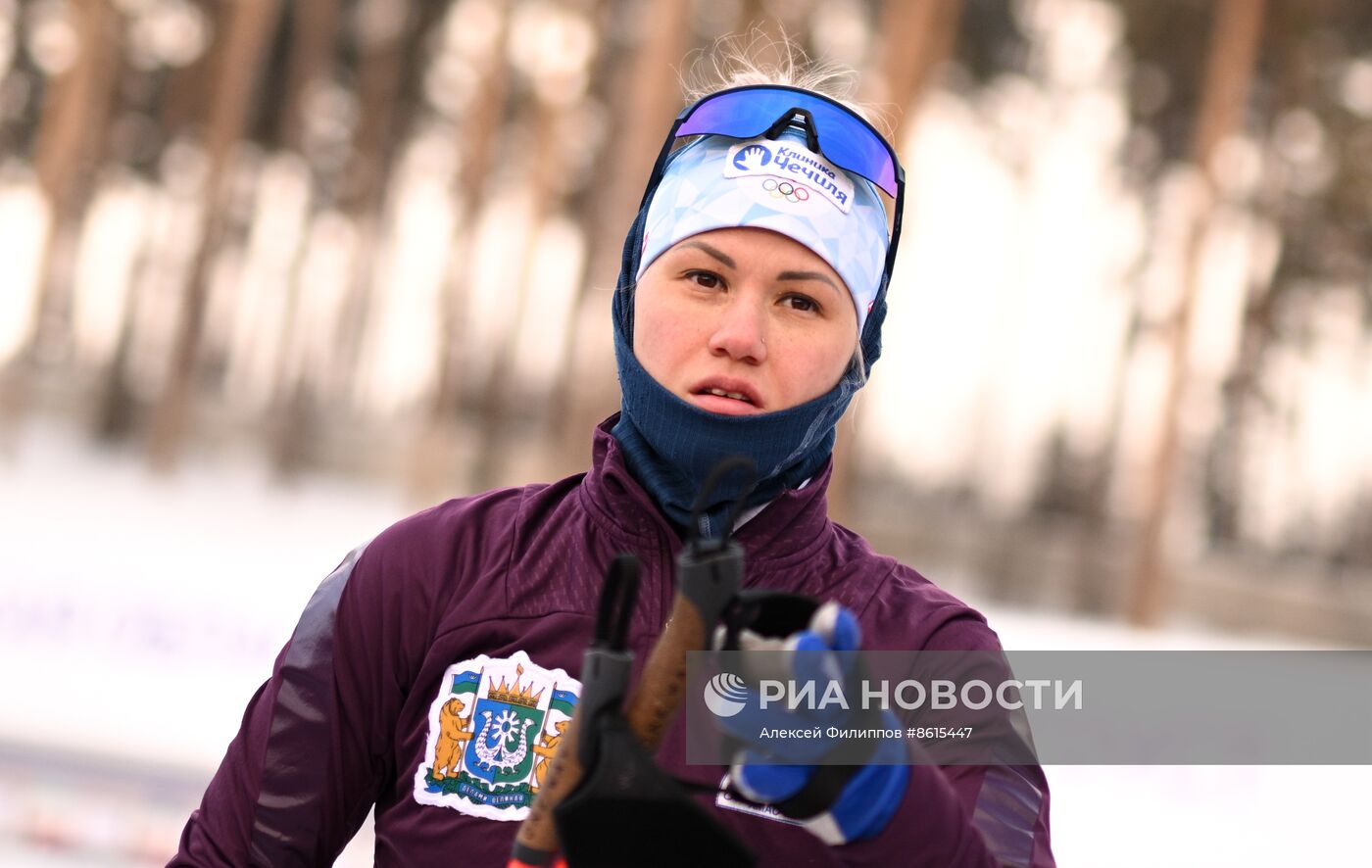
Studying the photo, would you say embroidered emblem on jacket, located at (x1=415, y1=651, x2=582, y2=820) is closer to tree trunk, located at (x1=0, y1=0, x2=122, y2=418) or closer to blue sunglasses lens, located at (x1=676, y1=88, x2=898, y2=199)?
blue sunglasses lens, located at (x1=676, y1=88, x2=898, y2=199)

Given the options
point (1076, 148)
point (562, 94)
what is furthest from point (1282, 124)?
point (562, 94)

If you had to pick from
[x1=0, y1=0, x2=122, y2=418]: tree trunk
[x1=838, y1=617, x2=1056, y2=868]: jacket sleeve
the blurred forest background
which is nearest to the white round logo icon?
[x1=838, y1=617, x2=1056, y2=868]: jacket sleeve

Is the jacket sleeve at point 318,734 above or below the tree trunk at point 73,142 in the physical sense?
below

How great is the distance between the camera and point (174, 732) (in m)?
Answer: 4.79

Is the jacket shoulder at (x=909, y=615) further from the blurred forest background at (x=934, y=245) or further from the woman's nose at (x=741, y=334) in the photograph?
the blurred forest background at (x=934, y=245)

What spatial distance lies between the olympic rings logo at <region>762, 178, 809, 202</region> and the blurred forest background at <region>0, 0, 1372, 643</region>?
957 centimetres

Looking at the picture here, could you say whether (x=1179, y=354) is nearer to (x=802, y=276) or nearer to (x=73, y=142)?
(x=73, y=142)

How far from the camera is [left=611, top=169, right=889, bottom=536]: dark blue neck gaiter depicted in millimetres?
1461

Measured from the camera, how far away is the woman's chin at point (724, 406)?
4.82ft

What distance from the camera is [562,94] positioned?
14688 millimetres

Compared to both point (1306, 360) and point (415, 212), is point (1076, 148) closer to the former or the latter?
point (1306, 360)

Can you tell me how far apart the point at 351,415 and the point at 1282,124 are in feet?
47.8

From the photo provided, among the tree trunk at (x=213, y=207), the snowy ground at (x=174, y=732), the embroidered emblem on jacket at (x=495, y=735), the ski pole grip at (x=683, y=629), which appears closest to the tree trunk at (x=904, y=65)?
the snowy ground at (x=174, y=732)

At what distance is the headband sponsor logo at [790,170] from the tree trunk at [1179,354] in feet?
37.5
